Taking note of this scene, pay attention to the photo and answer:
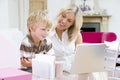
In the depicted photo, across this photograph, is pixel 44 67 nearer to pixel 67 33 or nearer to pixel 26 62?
pixel 26 62

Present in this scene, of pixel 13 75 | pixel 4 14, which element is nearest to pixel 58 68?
pixel 13 75

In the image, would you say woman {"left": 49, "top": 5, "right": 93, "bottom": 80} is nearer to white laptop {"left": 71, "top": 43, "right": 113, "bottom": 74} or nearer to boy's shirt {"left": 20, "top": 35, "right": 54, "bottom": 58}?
boy's shirt {"left": 20, "top": 35, "right": 54, "bottom": 58}

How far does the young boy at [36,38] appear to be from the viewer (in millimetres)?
1688

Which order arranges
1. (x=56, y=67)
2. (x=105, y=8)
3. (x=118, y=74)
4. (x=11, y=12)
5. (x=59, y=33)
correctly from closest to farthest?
(x=118, y=74) → (x=56, y=67) → (x=59, y=33) → (x=11, y=12) → (x=105, y=8)

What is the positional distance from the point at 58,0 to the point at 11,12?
3.74 feet

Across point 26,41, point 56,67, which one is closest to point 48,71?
point 56,67

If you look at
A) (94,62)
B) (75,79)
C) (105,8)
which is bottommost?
(75,79)

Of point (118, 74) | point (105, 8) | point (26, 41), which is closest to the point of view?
point (118, 74)

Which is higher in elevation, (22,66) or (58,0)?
(58,0)

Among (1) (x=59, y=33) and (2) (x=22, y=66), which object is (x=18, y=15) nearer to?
(1) (x=59, y=33)

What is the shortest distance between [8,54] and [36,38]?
40cm

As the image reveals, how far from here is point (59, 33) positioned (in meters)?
2.15

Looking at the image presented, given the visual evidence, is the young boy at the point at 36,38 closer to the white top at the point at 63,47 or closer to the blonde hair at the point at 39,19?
the blonde hair at the point at 39,19

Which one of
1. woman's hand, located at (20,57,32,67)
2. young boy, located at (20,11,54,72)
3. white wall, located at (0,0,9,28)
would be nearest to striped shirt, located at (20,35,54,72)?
young boy, located at (20,11,54,72)
